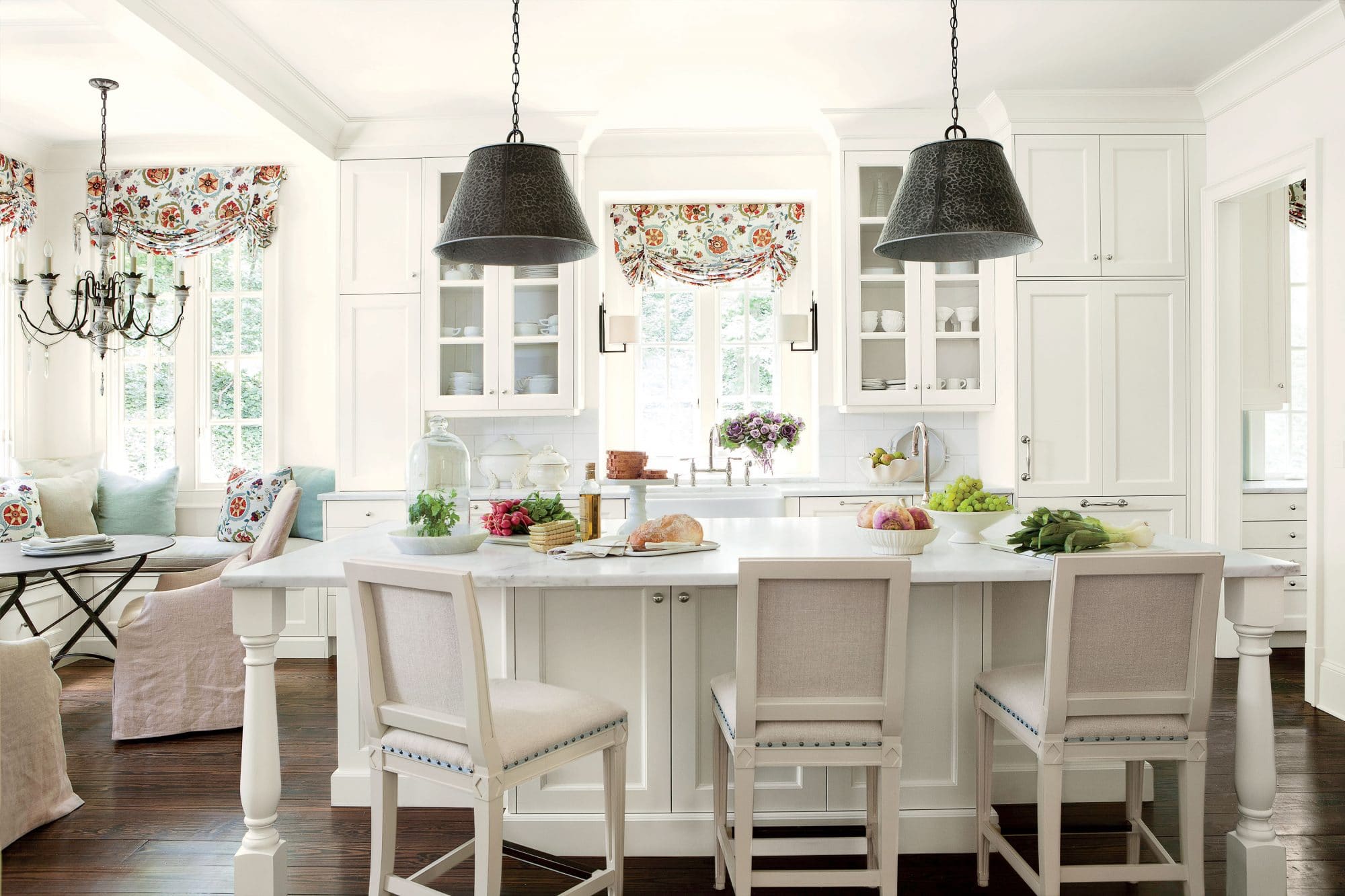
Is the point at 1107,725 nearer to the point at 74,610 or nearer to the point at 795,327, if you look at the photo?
the point at 795,327

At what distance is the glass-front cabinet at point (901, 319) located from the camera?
14.6 feet

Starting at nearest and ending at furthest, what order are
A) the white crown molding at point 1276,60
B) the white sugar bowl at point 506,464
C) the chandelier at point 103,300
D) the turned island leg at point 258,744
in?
the turned island leg at point 258,744 < the white crown molding at point 1276,60 < the chandelier at point 103,300 < the white sugar bowl at point 506,464

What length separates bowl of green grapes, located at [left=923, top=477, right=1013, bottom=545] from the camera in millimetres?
2311

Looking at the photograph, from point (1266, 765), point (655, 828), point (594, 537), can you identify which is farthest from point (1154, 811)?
point (594, 537)

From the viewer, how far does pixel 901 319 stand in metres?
4.49

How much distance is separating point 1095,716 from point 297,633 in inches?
153

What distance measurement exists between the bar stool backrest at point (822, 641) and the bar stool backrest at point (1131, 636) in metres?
0.35

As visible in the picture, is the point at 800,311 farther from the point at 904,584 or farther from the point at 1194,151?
the point at 904,584

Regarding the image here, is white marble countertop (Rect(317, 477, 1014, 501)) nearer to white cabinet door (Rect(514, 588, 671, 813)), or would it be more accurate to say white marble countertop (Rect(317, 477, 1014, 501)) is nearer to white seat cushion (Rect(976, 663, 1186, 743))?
white cabinet door (Rect(514, 588, 671, 813))

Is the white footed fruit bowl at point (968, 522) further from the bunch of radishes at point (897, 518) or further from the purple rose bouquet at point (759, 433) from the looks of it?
the purple rose bouquet at point (759, 433)

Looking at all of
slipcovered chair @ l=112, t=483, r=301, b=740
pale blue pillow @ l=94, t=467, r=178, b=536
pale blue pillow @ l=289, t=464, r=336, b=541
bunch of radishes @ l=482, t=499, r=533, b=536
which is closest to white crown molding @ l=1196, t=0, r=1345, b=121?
bunch of radishes @ l=482, t=499, r=533, b=536

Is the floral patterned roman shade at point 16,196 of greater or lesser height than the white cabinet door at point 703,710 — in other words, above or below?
above

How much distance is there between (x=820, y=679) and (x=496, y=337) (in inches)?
127

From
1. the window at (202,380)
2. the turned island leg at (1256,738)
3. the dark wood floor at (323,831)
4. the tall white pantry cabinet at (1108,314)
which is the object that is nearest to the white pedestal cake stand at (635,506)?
the dark wood floor at (323,831)
